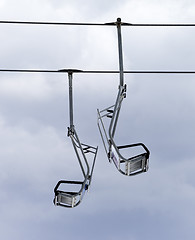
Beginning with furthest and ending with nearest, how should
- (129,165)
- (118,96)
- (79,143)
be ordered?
1. (79,143)
2. (118,96)
3. (129,165)

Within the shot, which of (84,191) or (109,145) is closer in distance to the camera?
(109,145)

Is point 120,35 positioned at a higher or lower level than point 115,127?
higher

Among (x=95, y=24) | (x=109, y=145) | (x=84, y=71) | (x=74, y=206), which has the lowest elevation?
(x=74, y=206)

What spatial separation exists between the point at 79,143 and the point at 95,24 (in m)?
2.72

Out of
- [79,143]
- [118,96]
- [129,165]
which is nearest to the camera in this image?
[129,165]

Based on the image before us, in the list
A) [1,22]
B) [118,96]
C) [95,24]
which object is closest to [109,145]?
[118,96]

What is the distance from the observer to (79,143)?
37.3 ft

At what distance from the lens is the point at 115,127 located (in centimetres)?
1020

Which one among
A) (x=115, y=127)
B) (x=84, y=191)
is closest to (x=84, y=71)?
(x=115, y=127)

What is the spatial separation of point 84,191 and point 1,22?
4363mm

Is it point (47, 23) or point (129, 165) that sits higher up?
point (47, 23)

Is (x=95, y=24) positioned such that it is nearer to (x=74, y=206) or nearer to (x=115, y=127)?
A: (x=115, y=127)

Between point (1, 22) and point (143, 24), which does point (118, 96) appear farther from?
point (1, 22)

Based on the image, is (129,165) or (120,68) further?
(120,68)
